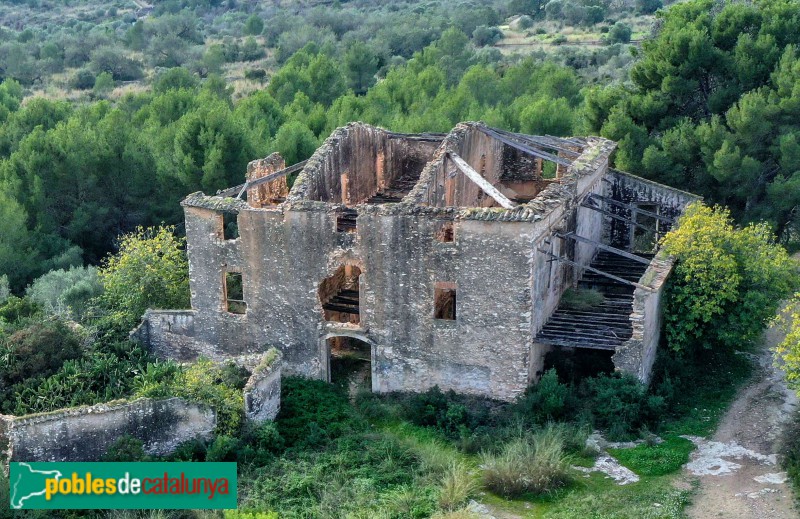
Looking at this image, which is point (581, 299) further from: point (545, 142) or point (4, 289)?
point (4, 289)

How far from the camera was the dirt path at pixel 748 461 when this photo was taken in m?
17.6

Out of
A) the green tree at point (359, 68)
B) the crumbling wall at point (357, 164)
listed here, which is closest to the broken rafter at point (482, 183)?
the crumbling wall at point (357, 164)

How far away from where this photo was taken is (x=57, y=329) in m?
22.5

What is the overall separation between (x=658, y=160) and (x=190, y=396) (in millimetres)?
16934

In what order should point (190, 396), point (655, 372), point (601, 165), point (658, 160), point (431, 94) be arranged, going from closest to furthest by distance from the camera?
point (190, 396)
point (655, 372)
point (601, 165)
point (658, 160)
point (431, 94)

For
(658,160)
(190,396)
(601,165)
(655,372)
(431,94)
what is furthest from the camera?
(431,94)

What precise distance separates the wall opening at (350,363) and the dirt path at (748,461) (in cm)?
744

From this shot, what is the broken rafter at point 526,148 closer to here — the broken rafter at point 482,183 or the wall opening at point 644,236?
the broken rafter at point 482,183

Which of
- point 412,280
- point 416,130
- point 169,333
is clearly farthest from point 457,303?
point 416,130

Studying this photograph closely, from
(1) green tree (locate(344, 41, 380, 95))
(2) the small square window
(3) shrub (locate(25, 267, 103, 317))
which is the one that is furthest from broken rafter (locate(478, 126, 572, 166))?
(1) green tree (locate(344, 41, 380, 95))

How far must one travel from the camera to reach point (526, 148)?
82.4 feet

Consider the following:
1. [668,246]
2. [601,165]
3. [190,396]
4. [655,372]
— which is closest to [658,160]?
[601,165]

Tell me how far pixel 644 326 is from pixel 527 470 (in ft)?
15.0

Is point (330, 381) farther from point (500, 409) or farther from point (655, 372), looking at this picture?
point (655, 372)
